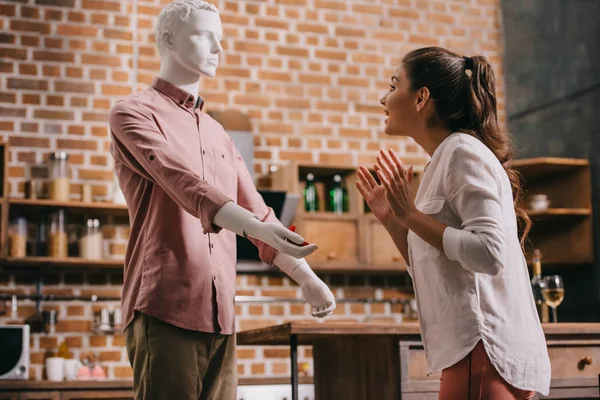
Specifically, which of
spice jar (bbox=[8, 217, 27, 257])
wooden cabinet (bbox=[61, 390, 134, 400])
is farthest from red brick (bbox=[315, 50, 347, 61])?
wooden cabinet (bbox=[61, 390, 134, 400])

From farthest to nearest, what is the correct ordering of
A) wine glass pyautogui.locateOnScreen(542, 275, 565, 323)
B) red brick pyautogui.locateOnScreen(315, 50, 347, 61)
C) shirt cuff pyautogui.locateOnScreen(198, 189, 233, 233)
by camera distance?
red brick pyautogui.locateOnScreen(315, 50, 347, 61)
wine glass pyautogui.locateOnScreen(542, 275, 565, 323)
shirt cuff pyautogui.locateOnScreen(198, 189, 233, 233)

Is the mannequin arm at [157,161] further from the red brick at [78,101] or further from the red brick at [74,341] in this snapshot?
the red brick at [78,101]

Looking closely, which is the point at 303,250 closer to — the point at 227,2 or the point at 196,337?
the point at 196,337

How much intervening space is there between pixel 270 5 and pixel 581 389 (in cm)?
345

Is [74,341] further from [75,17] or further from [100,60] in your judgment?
[75,17]

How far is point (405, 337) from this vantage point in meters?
2.56

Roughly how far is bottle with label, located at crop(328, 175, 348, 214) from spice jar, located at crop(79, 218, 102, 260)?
138cm

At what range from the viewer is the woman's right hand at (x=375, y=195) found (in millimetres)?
1867

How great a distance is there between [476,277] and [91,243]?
11.0 feet

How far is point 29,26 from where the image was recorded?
4.93 m

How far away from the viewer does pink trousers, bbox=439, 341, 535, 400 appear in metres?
1.60

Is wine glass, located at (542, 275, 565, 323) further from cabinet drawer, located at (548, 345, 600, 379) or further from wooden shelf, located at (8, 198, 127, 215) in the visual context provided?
wooden shelf, located at (8, 198, 127, 215)

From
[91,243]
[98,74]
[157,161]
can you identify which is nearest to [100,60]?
[98,74]

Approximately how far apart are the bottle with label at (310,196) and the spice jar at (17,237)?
5.22 feet
